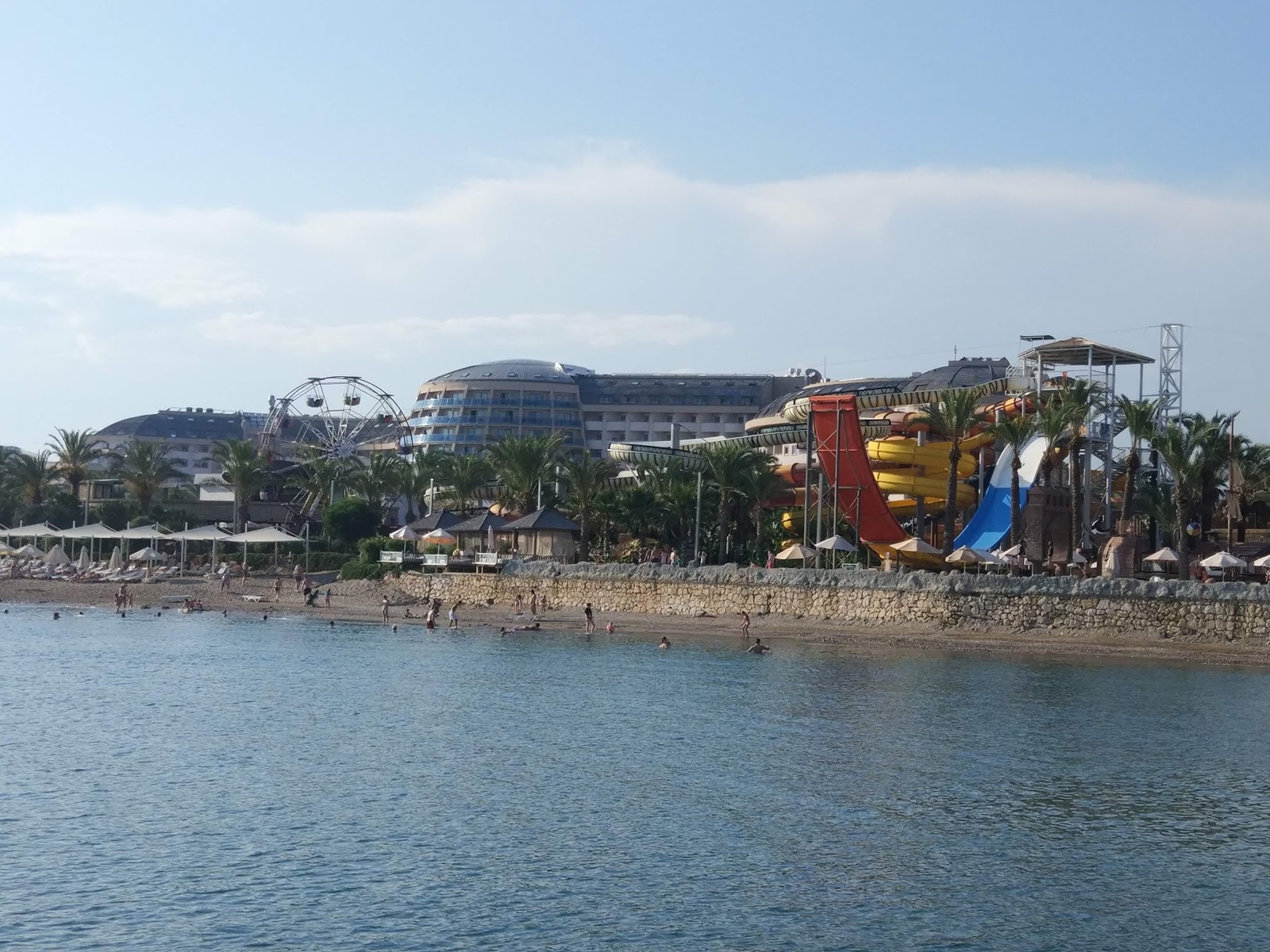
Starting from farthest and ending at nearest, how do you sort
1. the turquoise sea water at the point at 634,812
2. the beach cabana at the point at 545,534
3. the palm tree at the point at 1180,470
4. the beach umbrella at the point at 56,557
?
the beach umbrella at the point at 56,557, the beach cabana at the point at 545,534, the palm tree at the point at 1180,470, the turquoise sea water at the point at 634,812

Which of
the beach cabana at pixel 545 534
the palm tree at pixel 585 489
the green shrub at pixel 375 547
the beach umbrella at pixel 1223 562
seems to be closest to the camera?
the beach umbrella at pixel 1223 562

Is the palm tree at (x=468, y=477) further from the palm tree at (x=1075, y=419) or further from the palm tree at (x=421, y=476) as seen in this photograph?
the palm tree at (x=1075, y=419)

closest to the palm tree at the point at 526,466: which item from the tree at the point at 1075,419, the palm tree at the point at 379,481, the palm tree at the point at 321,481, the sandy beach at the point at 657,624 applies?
the sandy beach at the point at 657,624

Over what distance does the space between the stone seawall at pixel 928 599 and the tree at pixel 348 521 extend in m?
20.0

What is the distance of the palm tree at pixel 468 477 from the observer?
75.6m

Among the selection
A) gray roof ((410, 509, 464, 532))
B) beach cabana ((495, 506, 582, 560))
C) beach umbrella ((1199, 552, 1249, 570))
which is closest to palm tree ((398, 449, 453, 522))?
gray roof ((410, 509, 464, 532))

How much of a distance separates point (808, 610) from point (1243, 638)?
14492mm

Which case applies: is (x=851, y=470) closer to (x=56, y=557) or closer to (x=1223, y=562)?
(x=1223, y=562)

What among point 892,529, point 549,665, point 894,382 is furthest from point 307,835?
point 894,382

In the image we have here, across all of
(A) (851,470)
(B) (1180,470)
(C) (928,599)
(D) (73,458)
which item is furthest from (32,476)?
(B) (1180,470)

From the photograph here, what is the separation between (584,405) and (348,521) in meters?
55.3

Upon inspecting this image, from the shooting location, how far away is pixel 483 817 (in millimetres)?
20172

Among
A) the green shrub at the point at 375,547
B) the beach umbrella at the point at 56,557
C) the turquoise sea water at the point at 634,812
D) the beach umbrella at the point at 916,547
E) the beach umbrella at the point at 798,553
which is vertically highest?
the beach umbrella at the point at 916,547

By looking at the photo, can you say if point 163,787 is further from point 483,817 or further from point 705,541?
point 705,541
